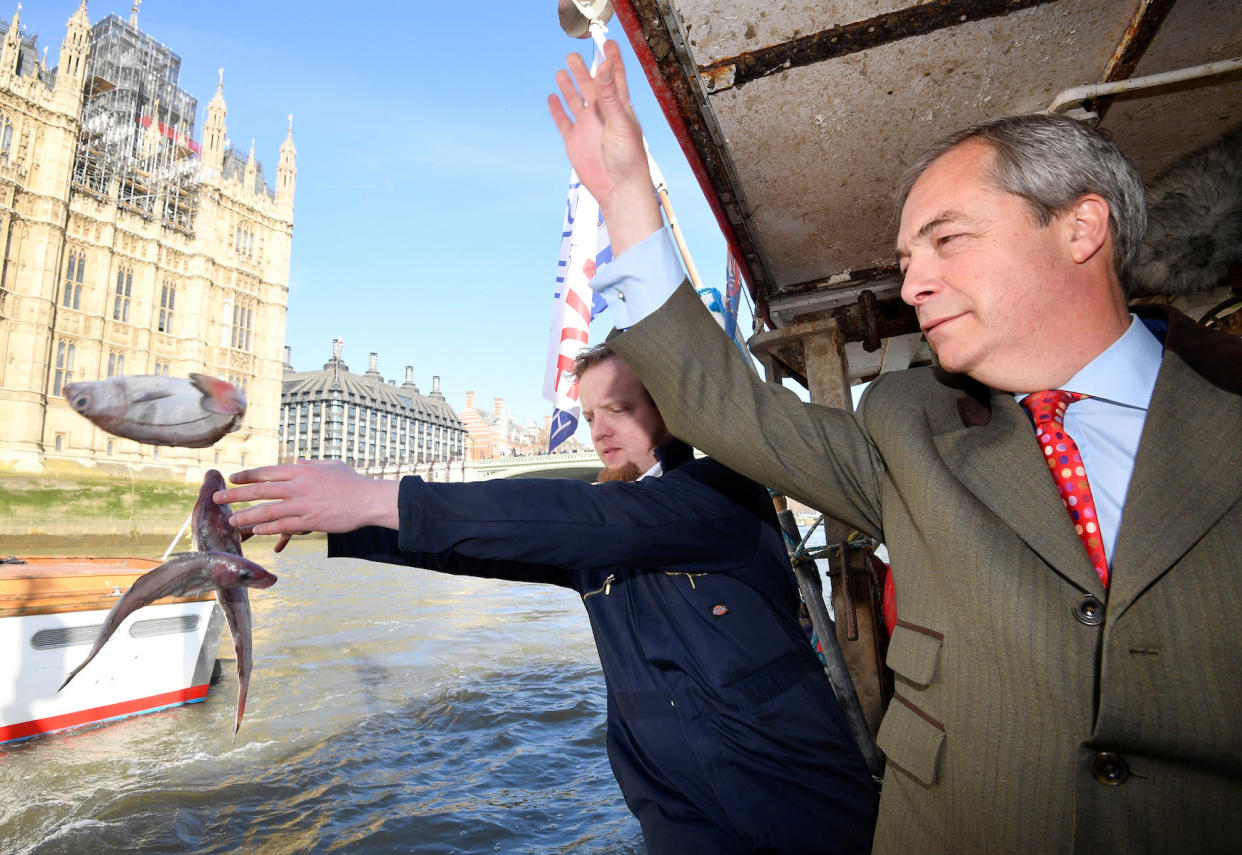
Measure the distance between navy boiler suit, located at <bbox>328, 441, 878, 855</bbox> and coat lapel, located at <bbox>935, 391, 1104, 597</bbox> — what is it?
0.71 metres

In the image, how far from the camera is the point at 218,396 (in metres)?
1.63

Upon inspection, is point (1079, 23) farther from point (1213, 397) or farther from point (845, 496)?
point (845, 496)

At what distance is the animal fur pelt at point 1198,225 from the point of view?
2484 millimetres

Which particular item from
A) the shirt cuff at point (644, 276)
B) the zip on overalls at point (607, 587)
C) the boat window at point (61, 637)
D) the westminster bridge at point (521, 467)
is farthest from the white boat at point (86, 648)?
the westminster bridge at point (521, 467)

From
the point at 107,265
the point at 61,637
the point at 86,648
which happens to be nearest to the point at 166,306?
the point at 107,265

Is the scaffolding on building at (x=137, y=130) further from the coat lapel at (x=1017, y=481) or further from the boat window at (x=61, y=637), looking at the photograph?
the coat lapel at (x=1017, y=481)

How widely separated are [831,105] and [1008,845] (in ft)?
7.33

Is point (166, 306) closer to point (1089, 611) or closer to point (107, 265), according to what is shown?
point (107, 265)

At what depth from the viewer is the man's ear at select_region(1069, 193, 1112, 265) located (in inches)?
49.4

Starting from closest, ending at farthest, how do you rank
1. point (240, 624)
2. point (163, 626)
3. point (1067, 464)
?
1. point (1067, 464)
2. point (240, 624)
3. point (163, 626)

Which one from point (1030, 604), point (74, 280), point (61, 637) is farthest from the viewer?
point (74, 280)

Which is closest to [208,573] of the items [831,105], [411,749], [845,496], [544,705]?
[845,496]

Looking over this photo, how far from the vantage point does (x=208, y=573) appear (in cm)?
165

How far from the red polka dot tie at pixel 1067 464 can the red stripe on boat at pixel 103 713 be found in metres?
8.98
